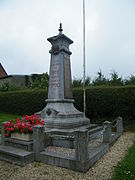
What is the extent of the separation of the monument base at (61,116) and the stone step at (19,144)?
1.95m

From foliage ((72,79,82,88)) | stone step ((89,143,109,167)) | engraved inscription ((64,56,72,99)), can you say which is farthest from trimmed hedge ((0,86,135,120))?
stone step ((89,143,109,167))

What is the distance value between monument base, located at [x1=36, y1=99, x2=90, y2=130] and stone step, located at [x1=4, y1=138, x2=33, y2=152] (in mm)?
1954

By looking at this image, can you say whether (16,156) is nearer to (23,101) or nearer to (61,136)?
(61,136)

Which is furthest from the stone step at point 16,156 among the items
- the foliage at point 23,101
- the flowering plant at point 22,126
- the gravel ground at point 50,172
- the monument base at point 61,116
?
the foliage at point 23,101

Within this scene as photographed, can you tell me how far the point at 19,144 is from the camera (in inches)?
195

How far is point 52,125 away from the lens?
6953mm

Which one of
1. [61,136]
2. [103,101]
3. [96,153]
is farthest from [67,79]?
[96,153]

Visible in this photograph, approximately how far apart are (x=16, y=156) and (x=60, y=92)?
12.9ft

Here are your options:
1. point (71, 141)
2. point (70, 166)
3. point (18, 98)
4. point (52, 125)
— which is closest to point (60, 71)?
point (52, 125)

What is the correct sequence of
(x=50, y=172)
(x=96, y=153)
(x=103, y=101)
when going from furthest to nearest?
(x=103, y=101), (x=96, y=153), (x=50, y=172)

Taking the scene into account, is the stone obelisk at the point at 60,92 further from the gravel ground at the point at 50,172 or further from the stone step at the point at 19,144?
the gravel ground at the point at 50,172

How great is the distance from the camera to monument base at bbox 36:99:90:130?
6816mm

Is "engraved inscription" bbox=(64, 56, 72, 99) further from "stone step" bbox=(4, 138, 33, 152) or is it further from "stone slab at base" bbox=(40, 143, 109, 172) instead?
"stone slab at base" bbox=(40, 143, 109, 172)

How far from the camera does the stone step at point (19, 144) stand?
15.6 feet
